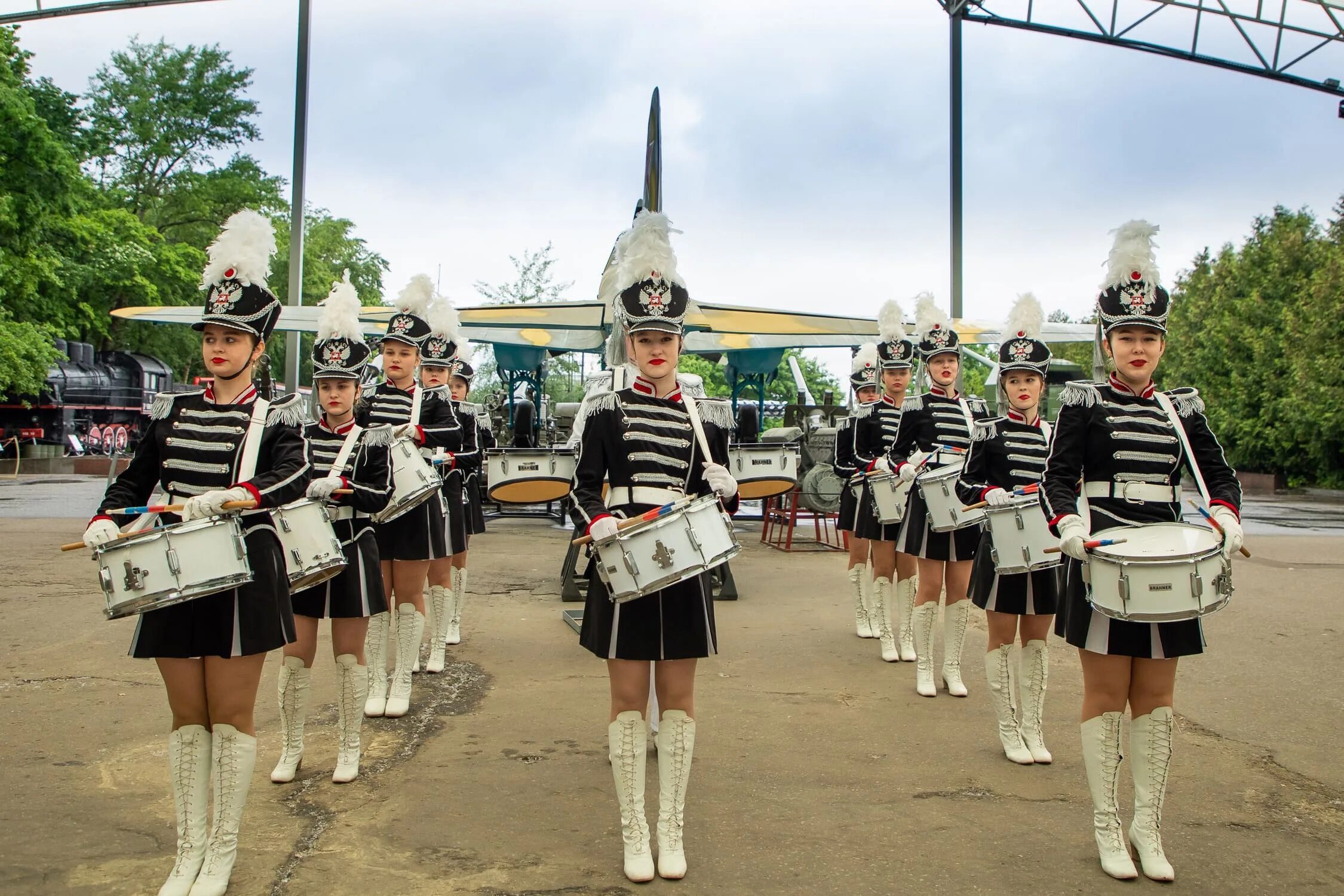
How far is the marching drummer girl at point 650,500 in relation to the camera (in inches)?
160

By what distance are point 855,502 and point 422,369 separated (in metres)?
3.53

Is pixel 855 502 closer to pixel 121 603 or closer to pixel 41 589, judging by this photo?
pixel 121 603

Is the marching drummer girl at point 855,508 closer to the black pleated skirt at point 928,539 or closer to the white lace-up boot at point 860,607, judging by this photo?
the white lace-up boot at point 860,607

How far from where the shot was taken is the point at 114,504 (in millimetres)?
3891

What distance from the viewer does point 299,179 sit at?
14039 mm

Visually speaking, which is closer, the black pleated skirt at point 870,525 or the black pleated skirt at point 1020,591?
the black pleated skirt at point 1020,591

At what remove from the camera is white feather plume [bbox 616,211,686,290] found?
14.2 ft

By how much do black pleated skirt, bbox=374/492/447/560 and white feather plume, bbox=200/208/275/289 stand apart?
2.22 meters

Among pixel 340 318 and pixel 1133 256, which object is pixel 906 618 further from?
pixel 340 318

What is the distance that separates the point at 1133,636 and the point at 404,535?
4.02m

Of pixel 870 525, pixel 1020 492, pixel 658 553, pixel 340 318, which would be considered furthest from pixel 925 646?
pixel 340 318

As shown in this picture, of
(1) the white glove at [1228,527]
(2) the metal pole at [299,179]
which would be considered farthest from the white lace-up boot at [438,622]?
(2) the metal pole at [299,179]

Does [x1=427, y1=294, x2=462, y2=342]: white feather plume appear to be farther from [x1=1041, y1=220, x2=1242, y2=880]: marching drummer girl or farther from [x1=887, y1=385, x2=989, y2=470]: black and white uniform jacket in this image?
[x1=1041, y1=220, x2=1242, y2=880]: marching drummer girl

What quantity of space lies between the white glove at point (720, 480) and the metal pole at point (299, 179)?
10750 millimetres
